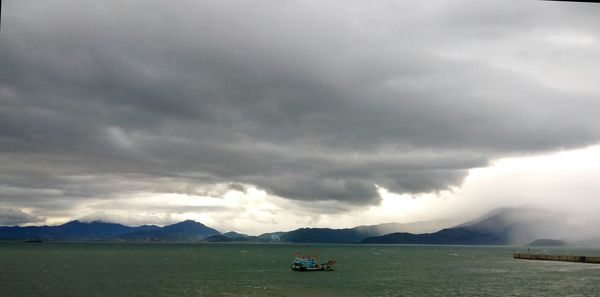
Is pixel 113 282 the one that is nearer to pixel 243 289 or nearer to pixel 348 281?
pixel 243 289

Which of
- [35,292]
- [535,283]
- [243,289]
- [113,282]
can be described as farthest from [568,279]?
[35,292]

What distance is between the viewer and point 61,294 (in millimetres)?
84625

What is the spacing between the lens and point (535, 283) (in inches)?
4262

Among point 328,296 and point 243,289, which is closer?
point 328,296

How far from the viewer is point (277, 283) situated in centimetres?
10400

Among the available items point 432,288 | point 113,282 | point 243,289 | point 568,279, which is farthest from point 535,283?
point 113,282

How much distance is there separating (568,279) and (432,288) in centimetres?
4512

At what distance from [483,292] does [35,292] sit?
3379 inches

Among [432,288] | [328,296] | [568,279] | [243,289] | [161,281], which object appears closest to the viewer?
[328,296]

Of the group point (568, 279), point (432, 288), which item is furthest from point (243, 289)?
point (568, 279)

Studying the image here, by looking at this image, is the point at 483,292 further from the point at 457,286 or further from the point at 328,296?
the point at 328,296

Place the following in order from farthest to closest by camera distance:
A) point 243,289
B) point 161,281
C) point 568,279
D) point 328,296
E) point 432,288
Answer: point 568,279 < point 161,281 < point 432,288 < point 243,289 < point 328,296

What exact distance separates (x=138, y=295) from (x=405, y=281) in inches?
2451

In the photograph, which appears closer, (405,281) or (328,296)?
(328,296)
